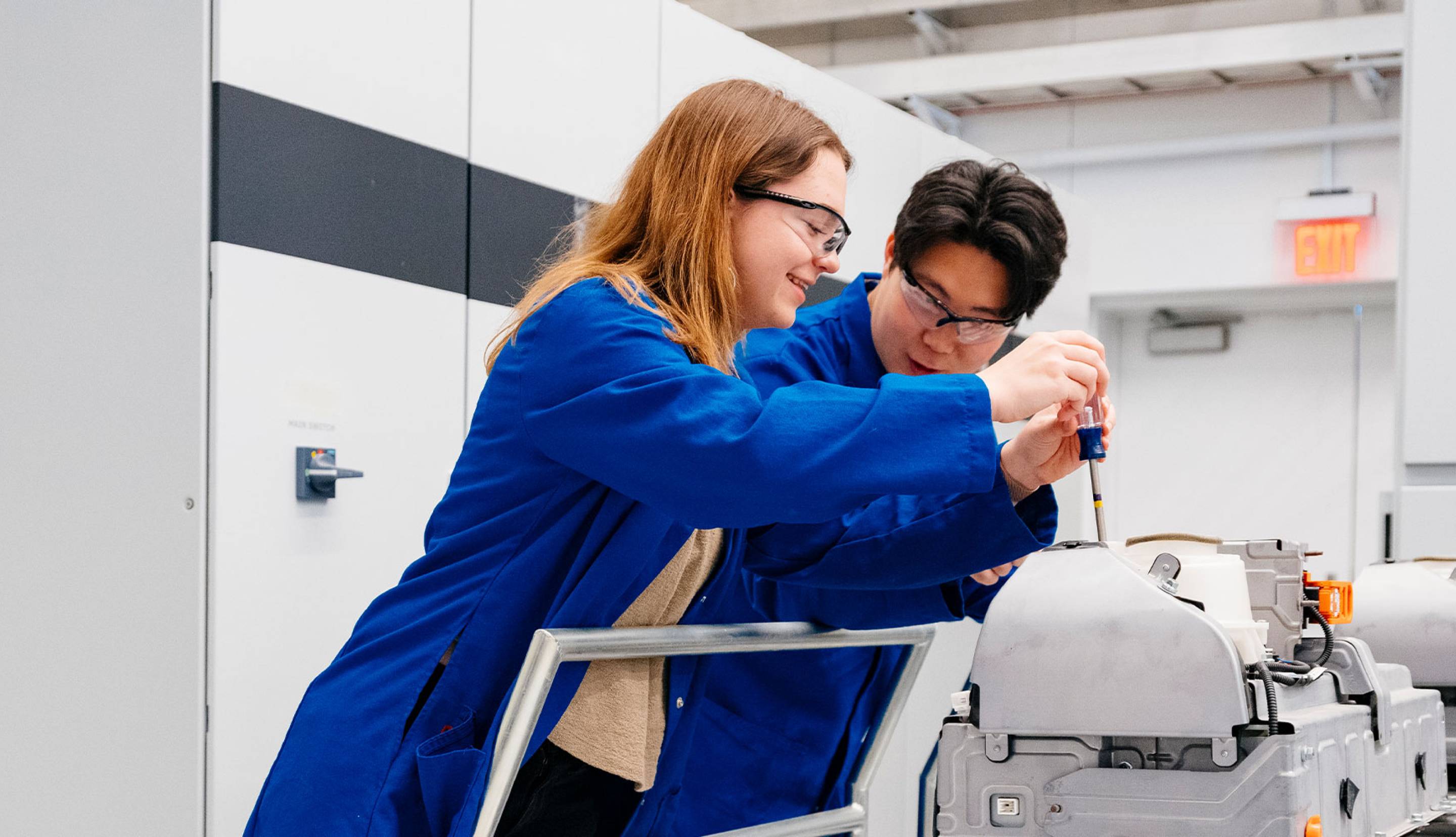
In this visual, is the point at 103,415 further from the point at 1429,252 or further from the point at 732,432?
the point at 1429,252

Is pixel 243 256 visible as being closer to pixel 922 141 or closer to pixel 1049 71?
pixel 922 141

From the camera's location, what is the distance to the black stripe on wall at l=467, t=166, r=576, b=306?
114 inches

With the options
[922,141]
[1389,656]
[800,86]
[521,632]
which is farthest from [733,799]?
[922,141]

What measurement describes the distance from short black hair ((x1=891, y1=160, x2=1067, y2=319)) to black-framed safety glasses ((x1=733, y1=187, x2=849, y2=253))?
0.45m

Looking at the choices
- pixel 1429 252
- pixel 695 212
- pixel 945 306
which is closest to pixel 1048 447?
pixel 695 212

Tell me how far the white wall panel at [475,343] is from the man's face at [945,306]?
1.12 metres

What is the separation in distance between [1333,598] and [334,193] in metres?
1.78

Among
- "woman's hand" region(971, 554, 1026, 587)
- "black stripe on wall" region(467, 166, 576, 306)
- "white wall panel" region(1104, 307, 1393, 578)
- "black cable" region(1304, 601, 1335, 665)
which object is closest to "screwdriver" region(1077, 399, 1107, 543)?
"woman's hand" region(971, 554, 1026, 587)

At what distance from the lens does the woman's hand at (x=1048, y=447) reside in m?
1.34

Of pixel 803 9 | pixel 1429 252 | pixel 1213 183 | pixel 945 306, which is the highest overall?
pixel 803 9

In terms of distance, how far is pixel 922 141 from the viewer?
15.1 ft

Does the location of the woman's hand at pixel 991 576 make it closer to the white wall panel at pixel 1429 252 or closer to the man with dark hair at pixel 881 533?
the man with dark hair at pixel 881 533

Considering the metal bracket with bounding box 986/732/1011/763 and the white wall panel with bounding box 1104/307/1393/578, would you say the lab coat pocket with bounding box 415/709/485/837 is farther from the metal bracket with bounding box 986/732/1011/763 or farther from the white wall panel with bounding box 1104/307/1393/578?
the white wall panel with bounding box 1104/307/1393/578

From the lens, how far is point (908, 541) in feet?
4.90
